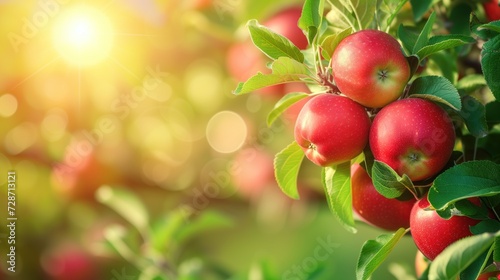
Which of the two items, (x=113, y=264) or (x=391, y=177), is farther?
(x=113, y=264)

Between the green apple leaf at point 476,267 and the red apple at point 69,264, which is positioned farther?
A: the red apple at point 69,264

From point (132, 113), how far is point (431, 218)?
3.98 ft

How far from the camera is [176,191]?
187 cm

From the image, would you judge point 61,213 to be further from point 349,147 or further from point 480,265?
point 480,265

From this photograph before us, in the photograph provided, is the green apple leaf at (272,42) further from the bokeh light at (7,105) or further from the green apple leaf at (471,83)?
the bokeh light at (7,105)

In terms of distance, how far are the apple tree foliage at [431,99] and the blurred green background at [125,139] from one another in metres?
0.80

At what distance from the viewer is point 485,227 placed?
0.75 metres

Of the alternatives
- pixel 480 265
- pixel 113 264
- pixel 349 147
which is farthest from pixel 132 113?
pixel 480 265

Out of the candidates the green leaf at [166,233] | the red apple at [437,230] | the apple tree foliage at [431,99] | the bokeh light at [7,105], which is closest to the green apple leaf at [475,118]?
the apple tree foliage at [431,99]

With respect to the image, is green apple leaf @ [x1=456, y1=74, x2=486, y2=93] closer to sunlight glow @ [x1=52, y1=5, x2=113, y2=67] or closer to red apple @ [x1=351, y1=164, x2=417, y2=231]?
red apple @ [x1=351, y1=164, x2=417, y2=231]

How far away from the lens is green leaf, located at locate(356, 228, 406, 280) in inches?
30.1

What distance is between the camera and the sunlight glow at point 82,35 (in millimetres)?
1795

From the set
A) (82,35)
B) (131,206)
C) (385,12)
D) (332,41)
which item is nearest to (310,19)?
(332,41)

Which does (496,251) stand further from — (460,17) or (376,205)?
(460,17)
